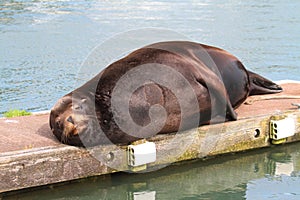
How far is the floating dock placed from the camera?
5242mm

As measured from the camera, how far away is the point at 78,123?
17.9 ft

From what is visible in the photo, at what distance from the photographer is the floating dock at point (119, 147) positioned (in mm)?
5242

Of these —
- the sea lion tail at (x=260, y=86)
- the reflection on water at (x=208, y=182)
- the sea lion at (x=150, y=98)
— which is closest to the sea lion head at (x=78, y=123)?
the sea lion at (x=150, y=98)

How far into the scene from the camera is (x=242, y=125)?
6305 mm

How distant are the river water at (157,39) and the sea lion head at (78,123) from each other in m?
0.43

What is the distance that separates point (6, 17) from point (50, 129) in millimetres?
14518

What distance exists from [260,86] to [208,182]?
183 centimetres

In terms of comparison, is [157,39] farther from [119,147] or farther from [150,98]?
[119,147]

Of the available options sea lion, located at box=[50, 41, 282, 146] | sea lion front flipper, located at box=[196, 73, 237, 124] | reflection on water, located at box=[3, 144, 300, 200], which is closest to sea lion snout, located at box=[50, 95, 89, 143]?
sea lion, located at box=[50, 41, 282, 146]

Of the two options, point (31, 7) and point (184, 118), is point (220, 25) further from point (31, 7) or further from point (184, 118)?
point (184, 118)

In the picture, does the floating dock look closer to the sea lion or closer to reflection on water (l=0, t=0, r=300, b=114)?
the sea lion

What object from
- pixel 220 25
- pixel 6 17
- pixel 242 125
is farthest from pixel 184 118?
pixel 6 17

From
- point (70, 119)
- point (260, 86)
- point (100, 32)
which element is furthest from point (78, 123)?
point (100, 32)

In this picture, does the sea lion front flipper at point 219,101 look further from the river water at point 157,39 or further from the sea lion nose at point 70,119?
the sea lion nose at point 70,119
